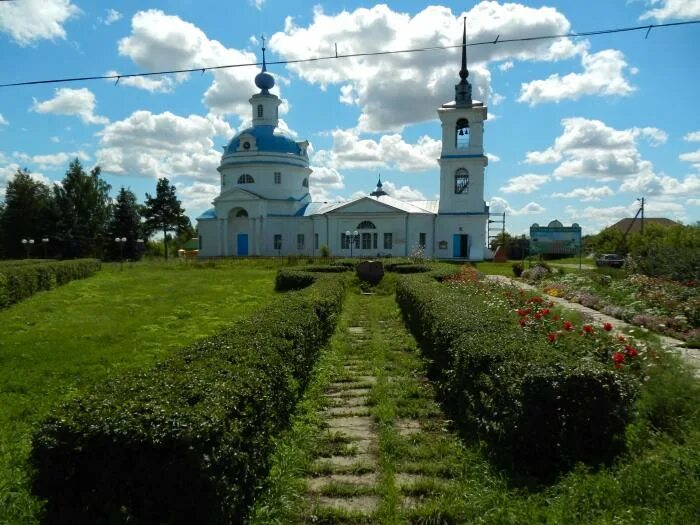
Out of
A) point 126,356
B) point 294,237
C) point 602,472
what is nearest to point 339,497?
point 602,472

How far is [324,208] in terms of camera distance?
151ft

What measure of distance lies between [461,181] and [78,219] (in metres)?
35.5

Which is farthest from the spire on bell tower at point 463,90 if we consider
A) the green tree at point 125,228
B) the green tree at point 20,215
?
the green tree at point 20,215

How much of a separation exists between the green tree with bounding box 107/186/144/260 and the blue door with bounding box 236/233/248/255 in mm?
11681

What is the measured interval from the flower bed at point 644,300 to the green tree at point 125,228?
43.4 m

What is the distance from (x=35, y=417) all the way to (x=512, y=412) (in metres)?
4.85

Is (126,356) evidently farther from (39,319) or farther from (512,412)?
(512,412)

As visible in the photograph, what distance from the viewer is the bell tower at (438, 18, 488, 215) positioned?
38.9 metres

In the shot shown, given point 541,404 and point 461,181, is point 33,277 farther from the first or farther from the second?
point 461,181

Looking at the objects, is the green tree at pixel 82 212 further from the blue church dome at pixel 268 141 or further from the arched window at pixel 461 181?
the arched window at pixel 461 181

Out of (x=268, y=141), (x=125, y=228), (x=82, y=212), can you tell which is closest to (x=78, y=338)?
(x=268, y=141)

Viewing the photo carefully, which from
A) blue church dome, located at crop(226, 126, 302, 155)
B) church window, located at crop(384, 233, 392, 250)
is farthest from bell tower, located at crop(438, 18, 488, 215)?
blue church dome, located at crop(226, 126, 302, 155)

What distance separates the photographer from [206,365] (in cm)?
476

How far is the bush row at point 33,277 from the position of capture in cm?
1519
